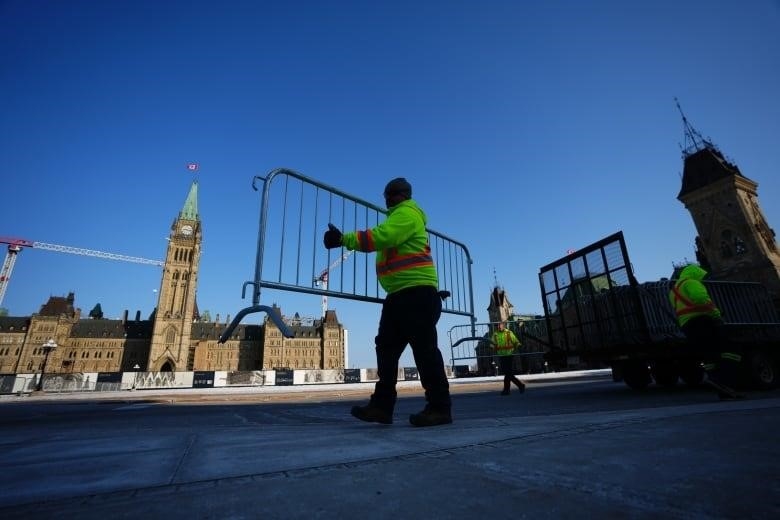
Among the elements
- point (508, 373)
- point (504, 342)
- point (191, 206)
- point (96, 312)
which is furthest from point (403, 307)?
point (96, 312)

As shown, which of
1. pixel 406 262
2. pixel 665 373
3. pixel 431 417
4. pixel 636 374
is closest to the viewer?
pixel 431 417

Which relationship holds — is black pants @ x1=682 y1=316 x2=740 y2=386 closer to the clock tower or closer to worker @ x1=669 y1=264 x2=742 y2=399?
worker @ x1=669 y1=264 x2=742 y2=399

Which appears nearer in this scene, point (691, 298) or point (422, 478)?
point (422, 478)

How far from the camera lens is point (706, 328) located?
4656 millimetres

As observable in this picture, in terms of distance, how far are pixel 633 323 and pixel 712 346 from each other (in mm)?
1624

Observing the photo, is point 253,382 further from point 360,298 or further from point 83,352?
point 83,352

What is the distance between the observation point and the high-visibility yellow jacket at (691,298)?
15.2 ft

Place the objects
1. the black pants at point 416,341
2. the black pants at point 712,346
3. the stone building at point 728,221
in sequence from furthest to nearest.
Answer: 1. the stone building at point 728,221
2. the black pants at point 712,346
3. the black pants at point 416,341

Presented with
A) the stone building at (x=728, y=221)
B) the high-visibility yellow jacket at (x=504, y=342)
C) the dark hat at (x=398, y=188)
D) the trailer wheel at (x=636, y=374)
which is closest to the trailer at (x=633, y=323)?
the trailer wheel at (x=636, y=374)

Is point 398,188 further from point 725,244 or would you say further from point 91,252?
point 91,252

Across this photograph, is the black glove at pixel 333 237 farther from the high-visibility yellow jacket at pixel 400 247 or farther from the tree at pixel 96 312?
the tree at pixel 96 312

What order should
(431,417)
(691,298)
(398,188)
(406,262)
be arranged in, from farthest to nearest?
(691,298), (398,188), (406,262), (431,417)

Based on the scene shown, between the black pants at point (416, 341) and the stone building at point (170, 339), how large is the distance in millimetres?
85132

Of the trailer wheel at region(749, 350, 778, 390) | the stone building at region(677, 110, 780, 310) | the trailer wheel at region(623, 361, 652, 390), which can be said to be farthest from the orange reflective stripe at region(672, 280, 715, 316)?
the stone building at region(677, 110, 780, 310)
